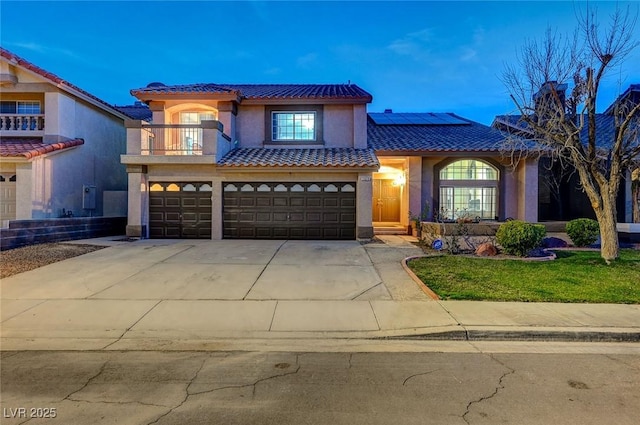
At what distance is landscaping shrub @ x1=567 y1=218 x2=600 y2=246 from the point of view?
1229 cm

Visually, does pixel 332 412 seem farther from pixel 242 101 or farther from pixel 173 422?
pixel 242 101

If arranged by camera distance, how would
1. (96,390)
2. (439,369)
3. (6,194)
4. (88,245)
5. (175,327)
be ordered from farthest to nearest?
1. (6,194)
2. (88,245)
3. (175,327)
4. (439,369)
5. (96,390)

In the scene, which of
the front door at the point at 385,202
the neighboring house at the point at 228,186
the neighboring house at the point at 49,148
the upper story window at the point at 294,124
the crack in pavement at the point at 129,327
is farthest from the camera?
the front door at the point at 385,202

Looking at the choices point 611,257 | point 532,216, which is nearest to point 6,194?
point 611,257

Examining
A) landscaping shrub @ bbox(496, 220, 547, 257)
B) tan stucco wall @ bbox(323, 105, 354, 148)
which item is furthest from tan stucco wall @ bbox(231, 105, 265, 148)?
landscaping shrub @ bbox(496, 220, 547, 257)

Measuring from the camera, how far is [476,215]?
17.3 metres

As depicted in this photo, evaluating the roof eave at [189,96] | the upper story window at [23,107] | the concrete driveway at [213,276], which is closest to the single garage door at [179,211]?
the concrete driveway at [213,276]

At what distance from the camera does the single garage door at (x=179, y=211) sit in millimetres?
15305

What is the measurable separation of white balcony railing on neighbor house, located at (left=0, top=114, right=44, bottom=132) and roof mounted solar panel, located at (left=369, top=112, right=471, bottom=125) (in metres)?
16.8

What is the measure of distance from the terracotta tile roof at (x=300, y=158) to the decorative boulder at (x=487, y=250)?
5214mm

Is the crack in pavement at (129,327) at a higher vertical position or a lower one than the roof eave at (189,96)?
lower

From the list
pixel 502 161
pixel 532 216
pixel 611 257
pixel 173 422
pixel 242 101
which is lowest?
pixel 173 422

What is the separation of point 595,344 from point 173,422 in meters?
5.69

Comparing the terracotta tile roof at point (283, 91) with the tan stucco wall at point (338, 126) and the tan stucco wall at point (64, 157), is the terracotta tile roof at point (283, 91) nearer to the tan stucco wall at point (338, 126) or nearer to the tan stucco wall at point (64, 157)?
the tan stucco wall at point (338, 126)
